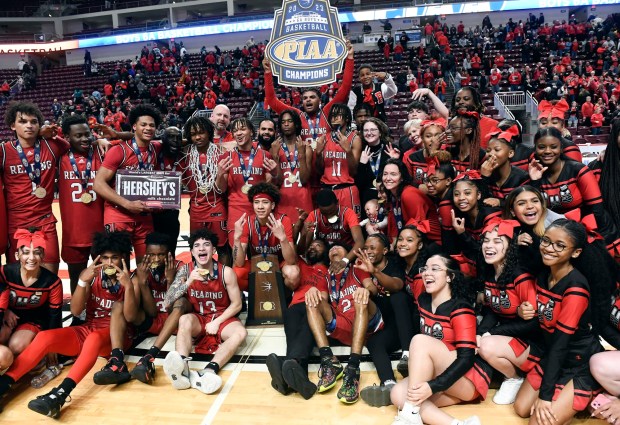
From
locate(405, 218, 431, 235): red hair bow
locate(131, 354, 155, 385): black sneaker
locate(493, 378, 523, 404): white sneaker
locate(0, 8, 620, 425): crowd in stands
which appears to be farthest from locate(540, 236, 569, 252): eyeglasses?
locate(131, 354, 155, 385): black sneaker

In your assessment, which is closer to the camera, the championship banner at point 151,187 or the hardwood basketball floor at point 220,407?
the hardwood basketball floor at point 220,407

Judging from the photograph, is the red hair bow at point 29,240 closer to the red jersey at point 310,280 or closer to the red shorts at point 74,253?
the red shorts at point 74,253

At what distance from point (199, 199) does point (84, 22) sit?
3302 cm

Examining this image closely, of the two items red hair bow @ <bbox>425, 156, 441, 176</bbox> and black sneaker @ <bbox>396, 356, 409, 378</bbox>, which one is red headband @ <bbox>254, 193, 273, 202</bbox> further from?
black sneaker @ <bbox>396, 356, 409, 378</bbox>

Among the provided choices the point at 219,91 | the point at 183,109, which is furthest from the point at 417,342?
the point at 219,91

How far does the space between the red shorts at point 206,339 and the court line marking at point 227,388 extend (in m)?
0.26

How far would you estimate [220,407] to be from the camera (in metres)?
3.47

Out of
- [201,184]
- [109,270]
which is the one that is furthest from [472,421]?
[201,184]

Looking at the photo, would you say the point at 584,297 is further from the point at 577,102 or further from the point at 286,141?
the point at 577,102

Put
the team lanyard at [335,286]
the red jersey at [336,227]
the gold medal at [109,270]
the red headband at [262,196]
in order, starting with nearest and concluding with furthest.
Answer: the gold medal at [109,270]
the team lanyard at [335,286]
the red headband at [262,196]
the red jersey at [336,227]

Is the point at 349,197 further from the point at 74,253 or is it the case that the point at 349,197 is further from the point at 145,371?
the point at 74,253

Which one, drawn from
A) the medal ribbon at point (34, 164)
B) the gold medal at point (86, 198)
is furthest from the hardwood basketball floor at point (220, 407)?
the medal ribbon at point (34, 164)

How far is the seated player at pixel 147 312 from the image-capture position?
372 cm

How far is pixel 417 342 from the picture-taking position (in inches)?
124
